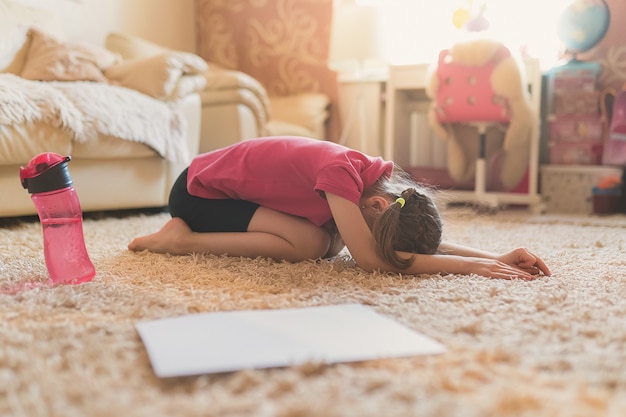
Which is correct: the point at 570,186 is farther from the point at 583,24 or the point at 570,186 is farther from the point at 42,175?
the point at 42,175

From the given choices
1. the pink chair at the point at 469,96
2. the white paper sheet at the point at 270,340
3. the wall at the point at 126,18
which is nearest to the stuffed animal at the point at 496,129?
the pink chair at the point at 469,96

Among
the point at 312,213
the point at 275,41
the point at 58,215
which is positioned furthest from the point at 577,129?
the point at 58,215

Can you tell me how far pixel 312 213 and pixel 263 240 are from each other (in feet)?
0.39

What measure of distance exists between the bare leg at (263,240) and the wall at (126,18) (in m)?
1.53

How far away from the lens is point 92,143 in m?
1.98

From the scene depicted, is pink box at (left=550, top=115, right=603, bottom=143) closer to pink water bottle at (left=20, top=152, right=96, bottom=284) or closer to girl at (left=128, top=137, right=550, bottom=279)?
girl at (left=128, top=137, right=550, bottom=279)

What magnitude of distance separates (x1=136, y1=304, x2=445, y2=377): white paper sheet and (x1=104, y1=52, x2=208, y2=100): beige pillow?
1.56 meters

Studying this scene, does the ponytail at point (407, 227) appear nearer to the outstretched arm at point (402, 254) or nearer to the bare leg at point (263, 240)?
the outstretched arm at point (402, 254)

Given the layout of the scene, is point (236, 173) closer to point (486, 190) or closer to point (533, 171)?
point (533, 171)

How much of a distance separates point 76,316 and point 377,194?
0.59m

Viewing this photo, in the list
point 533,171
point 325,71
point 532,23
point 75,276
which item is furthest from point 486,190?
point 75,276

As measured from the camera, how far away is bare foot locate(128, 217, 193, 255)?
56.1 inches

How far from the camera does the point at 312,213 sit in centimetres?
135

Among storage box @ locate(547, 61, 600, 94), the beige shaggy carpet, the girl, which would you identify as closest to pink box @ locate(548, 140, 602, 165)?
storage box @ locate(547, 61, 600, 94)
